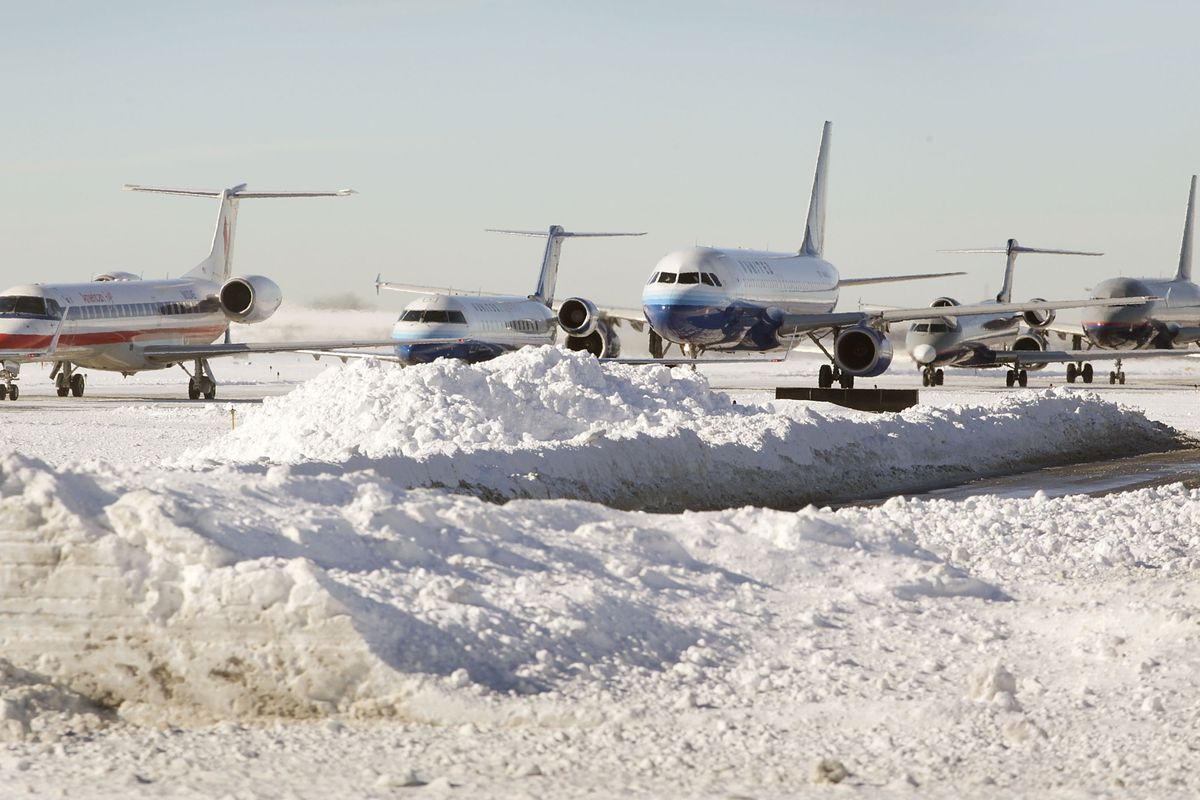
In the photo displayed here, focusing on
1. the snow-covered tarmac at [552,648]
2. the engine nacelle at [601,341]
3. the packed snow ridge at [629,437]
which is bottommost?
the engine nacelle at [601,341]

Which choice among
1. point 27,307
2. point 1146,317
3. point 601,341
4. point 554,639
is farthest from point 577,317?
point 554,639

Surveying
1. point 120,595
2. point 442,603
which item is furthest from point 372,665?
point 120,595

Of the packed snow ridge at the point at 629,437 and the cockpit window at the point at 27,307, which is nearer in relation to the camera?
the packed snow ridge at the point at 629,437

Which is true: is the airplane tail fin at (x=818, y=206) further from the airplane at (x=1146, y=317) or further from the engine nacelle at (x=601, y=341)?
the airplane at (x=1146, y=317)

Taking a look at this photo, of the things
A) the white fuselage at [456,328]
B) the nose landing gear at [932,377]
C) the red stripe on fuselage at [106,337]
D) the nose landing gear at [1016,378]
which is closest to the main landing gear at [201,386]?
the red stripe on fuselage at [106,337]

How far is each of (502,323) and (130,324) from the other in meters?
10.8

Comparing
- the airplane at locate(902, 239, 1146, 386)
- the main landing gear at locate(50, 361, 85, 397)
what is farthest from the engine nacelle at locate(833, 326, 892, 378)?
the main landing gear at locate(50, 361, 85, 397)

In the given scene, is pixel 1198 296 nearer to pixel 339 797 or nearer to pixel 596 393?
pixel 596 393

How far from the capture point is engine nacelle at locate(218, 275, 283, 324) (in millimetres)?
44125

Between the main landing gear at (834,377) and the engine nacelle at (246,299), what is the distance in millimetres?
16596

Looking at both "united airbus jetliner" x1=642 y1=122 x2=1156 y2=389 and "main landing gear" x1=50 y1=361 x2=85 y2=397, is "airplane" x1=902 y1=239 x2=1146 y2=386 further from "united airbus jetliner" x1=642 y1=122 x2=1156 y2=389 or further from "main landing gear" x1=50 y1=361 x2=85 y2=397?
"main landing gear" x1=50 y1=361 x2=85 y2=397

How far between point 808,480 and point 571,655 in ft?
35.3

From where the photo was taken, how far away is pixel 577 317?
161 ft

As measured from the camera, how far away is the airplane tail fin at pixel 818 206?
50406mm
